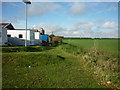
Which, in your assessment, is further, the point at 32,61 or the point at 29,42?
the point at 29,42

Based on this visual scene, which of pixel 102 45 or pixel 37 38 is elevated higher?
pixel 37 38

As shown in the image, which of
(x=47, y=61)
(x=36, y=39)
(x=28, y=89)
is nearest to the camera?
(x=28, y=89)

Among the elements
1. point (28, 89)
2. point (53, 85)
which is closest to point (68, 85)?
point (53, 85)

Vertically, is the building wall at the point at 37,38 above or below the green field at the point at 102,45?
above

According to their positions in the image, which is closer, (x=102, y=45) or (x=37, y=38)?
(x=102, y=45)

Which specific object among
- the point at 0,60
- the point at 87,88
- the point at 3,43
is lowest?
the point at 87,88

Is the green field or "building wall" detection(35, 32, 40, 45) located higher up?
"building wall" detection(35, 32, 40, 45)

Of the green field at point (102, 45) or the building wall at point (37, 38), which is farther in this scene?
the building wall at point (37, 38)

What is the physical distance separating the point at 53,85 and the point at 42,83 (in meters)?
0.50

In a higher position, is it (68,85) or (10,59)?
(10,59)

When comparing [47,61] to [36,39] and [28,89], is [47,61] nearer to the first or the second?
A: [28,89]

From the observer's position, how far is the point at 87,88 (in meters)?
4.69

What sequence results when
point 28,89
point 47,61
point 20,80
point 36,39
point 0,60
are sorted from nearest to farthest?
point 28,89 → point 20,80 → point 0,60 → point 47,61 → point 36,39

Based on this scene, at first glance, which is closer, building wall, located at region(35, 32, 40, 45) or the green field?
the green field
